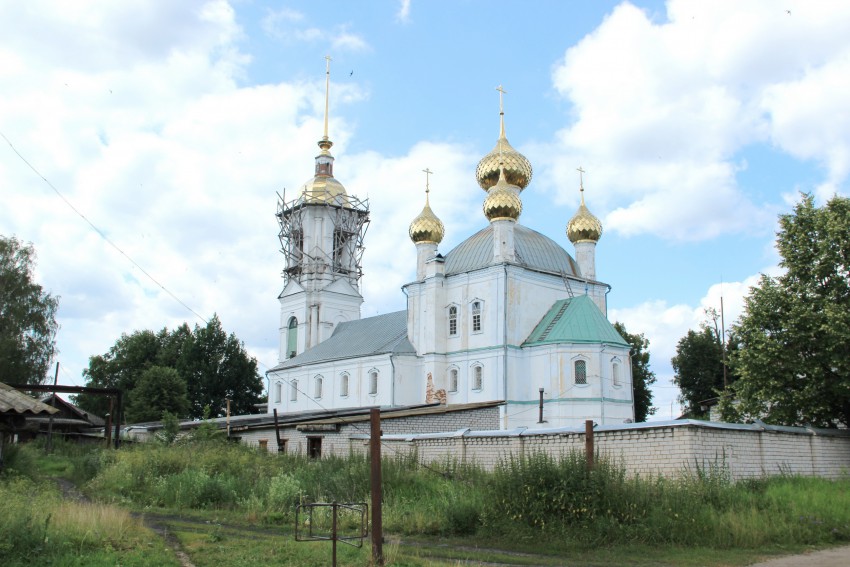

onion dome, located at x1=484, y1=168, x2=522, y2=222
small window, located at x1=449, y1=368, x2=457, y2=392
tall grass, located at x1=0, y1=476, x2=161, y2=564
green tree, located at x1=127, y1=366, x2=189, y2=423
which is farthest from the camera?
green tree, located at x1=127, y1=366, x2=189, y2=423

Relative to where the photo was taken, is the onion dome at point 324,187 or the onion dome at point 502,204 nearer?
the onion dome at point 502,204

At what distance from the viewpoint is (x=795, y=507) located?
1298 centimetres

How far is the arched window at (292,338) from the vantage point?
50000 millimetres

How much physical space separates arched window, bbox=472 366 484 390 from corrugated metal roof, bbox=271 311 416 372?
4023 mm

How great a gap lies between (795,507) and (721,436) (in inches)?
87.5

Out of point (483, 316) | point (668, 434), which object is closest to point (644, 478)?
point (668, 434)

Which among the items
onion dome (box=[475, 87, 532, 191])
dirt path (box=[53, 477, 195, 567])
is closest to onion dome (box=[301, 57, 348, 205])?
onion dome (box=[475, 87, 532, 191])

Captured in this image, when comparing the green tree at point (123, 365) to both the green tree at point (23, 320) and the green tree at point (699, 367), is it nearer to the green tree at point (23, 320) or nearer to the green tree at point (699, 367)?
the green tree at point (23, 320)

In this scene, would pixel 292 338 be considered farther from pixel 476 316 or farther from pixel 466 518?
pixel 466 518

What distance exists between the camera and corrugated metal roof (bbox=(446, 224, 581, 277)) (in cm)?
3684

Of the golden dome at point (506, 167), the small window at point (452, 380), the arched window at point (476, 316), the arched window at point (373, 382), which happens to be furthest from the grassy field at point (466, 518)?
the golden dome at point (506, 167)

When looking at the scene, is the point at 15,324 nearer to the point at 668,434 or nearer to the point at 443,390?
the point at 443,390

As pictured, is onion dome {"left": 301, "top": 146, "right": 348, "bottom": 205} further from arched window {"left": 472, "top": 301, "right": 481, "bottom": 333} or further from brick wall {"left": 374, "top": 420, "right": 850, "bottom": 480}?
brick wall {"left": 374, "top": 420, "right": 850, "bottom": 480}

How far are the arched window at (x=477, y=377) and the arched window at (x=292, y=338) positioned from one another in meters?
17.5
